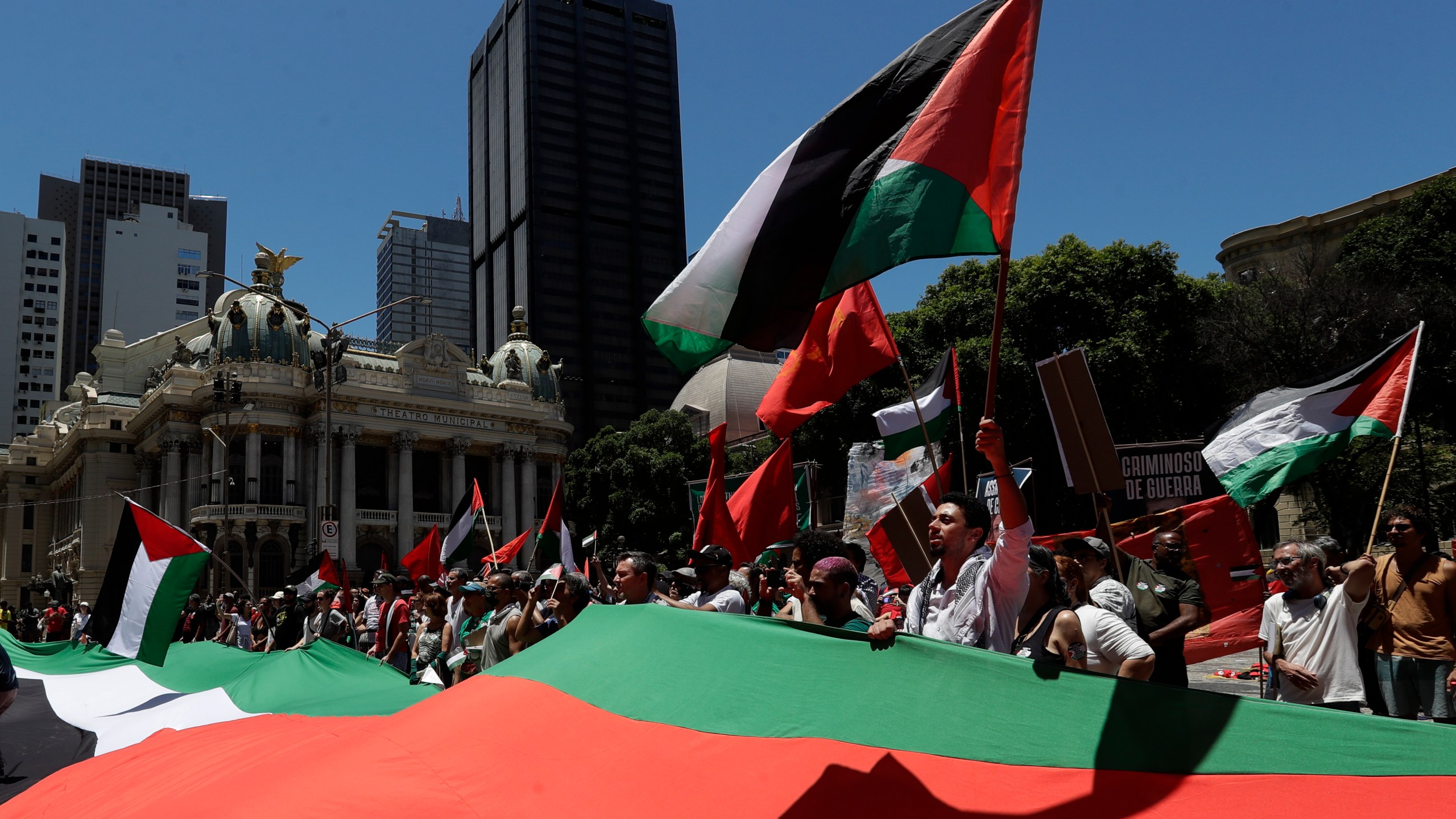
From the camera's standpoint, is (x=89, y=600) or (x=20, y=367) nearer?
(x=89, y=600)

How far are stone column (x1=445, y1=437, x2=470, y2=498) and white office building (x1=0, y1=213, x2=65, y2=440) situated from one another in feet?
239

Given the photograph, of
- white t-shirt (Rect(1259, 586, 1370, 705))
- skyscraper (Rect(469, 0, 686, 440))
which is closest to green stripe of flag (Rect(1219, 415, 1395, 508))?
white t-shirt (Rect(1259, 586, 1370, 705))

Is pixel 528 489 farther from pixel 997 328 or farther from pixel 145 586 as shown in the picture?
pixel 997 328

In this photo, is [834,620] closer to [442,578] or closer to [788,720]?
[788,720]

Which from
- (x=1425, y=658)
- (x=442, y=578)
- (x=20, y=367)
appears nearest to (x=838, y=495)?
(x=442, y=578)

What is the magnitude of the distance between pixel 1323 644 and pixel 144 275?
12679 cm

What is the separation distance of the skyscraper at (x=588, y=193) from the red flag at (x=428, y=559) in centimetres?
7245

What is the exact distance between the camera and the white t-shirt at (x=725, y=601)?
21.3 ft

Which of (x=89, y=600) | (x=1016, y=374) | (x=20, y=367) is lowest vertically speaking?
(x=89, y=600)

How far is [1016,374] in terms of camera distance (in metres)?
31.2

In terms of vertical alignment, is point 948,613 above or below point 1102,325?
below

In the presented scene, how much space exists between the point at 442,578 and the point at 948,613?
1315cm

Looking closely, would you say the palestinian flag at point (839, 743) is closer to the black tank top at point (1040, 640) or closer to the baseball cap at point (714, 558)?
the black tank top at point (1040, 640)

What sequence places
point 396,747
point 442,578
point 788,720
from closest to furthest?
point 788,720, point 396,747, point 442,578
